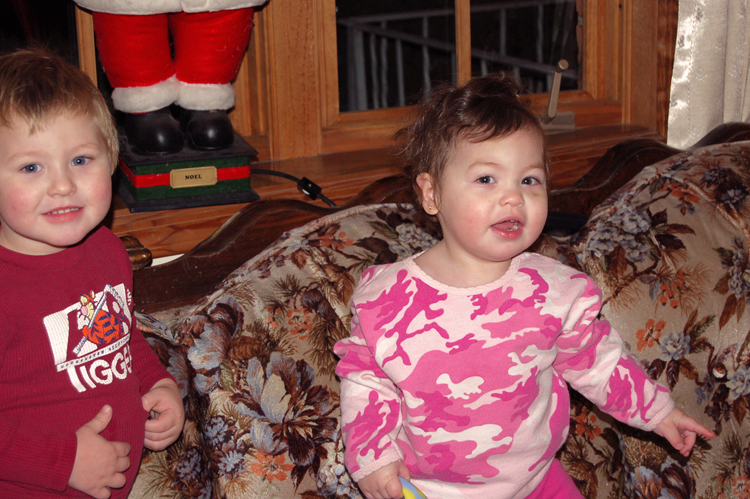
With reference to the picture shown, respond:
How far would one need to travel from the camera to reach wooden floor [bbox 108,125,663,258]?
1316mm

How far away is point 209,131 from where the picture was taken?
1355mm

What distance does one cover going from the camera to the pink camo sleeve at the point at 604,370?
98 centimetres

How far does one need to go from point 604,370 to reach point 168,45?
3.24 ft

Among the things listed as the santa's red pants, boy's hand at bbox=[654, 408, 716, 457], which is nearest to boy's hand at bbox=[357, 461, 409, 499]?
boy's hand at bbox=[654, 408, 716, 457]

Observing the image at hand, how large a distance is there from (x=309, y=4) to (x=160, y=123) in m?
0.49

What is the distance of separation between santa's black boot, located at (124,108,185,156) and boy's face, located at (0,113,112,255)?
434 millimetres

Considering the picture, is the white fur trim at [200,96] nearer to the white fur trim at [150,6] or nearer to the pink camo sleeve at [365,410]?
the white fur trim at [150,6]

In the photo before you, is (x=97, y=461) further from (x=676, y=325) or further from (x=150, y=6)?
(x=676, y=325)

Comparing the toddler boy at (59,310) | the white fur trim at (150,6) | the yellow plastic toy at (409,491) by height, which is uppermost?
the white fur trim at (150,6)

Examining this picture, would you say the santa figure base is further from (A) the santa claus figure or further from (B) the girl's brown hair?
(B) the girl's brown hair

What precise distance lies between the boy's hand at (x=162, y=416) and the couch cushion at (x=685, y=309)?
2.15ft

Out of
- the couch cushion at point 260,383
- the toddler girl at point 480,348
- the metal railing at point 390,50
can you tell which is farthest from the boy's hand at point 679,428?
the metal railing at point 390,50

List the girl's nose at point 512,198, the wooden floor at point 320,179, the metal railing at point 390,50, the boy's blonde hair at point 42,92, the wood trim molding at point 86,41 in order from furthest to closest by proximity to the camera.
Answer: the metal railing at point 390,50, the wood trim molding at point 86,41, the wooden floor at point 320,179, the girl's nose at point 512,198, the boy's blonde hair at point 42,92

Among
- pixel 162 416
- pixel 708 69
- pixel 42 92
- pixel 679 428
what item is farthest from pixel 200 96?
pixel 708 69
